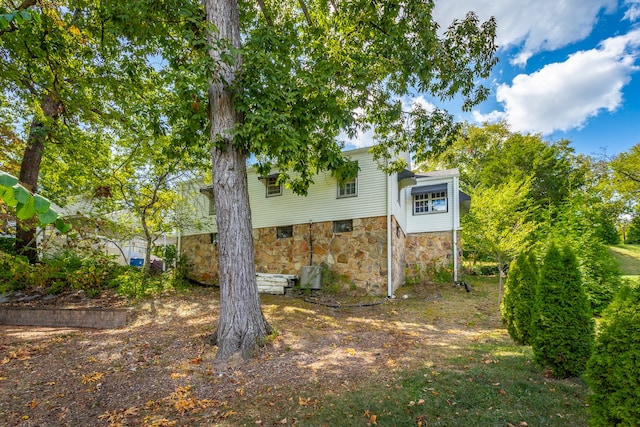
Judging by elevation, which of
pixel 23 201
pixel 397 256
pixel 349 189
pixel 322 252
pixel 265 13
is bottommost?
pixel 397 256

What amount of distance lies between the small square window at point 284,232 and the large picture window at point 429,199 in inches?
229

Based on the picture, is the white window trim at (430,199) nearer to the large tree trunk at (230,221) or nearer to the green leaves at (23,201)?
the large tree trunk at (230,221)

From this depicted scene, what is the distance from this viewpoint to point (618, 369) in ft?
6.57

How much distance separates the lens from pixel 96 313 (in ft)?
20.4

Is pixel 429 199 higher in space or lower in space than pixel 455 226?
higher

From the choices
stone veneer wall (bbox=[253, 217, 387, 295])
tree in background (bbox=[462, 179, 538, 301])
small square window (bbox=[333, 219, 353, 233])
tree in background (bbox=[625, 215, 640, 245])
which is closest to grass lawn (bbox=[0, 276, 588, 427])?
stone veneer wall (bbox=[253, 217, 387, 295])

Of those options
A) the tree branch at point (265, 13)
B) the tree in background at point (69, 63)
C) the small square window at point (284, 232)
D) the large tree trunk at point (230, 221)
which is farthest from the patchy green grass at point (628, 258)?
the tree in background at point (69, 63)

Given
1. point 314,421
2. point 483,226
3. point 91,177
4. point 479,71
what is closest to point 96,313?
point 91,177

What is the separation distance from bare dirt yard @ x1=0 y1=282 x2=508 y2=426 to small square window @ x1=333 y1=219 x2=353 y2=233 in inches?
132

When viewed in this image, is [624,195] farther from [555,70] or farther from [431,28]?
[431,28]

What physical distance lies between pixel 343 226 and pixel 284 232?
237cm

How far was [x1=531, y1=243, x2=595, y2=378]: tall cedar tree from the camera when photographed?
3.34 metres

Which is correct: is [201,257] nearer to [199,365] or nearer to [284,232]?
[284,232]

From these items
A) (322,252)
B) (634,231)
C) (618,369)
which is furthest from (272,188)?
(634,231)
